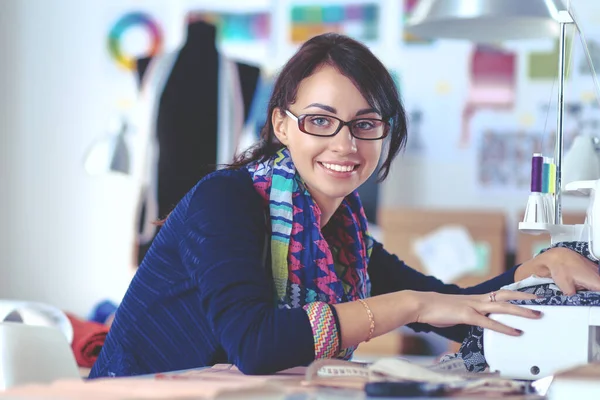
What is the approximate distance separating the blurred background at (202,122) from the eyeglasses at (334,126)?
2331 millimetres

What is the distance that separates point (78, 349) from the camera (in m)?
2.79

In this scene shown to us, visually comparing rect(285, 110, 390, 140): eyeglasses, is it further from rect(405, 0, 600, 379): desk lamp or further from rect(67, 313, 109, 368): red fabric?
rect(67, 313, 109, 368): red fabric

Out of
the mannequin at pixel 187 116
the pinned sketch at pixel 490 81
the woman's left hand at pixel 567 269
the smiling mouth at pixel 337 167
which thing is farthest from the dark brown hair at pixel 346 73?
the pinned sketch at pixel 490 81

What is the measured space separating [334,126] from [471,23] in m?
1.19

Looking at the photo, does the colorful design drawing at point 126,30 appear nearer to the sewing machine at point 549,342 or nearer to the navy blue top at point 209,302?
the navy blue top at point 209,302

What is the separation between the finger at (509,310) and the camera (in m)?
1.51

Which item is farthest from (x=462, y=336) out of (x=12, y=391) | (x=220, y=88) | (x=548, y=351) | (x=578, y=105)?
(x=578, y=105)

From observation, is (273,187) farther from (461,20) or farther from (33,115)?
(33,115)

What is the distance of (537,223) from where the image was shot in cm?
190

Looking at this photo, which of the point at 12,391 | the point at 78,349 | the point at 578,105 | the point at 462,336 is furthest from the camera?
the point at 578,105

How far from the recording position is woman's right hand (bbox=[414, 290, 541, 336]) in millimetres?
1517

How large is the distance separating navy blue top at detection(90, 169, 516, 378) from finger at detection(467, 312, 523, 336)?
0.26 metres

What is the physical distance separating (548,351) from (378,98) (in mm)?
566

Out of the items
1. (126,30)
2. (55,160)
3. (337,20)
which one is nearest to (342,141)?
(337,20)
